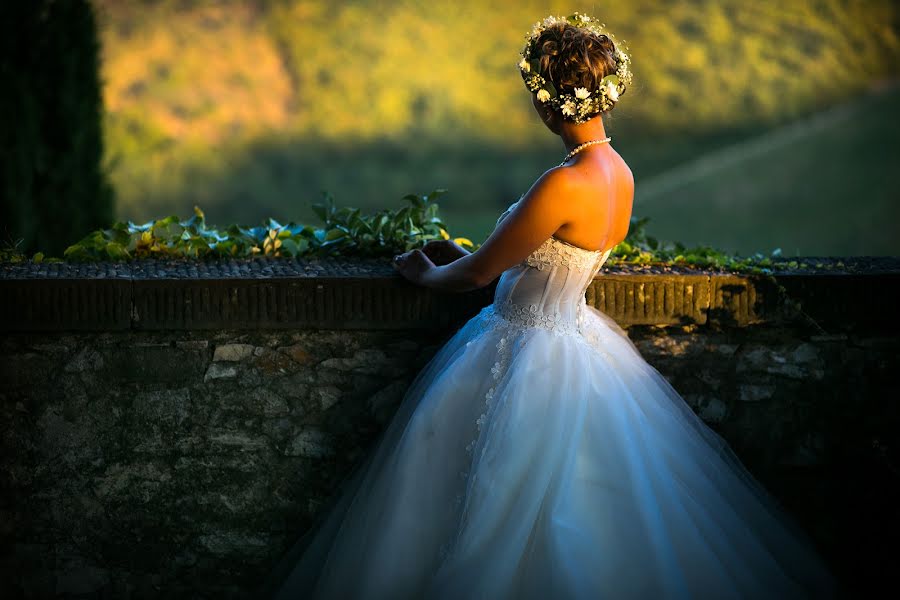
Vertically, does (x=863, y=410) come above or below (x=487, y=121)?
below

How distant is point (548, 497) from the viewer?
232 cm

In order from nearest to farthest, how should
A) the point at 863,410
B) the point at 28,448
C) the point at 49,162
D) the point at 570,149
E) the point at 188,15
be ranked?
the point at 570,149
the point at 28,448
the point at 863,410
the point at 49,162
the point at 188,15

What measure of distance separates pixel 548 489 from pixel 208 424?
1008 millimetres

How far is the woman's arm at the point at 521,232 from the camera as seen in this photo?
96.7 inches

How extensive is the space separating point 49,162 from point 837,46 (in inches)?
314

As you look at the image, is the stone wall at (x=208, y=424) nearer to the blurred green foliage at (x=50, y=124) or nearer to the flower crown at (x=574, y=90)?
the flower crown at (x=574, y=90)

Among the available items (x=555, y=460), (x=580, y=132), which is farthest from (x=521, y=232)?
(x=555, y=460)

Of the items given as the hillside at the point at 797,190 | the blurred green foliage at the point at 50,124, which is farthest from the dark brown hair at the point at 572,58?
the hillside at the point at 797,190

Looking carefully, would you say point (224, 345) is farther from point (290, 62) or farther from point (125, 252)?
point (290, 62)

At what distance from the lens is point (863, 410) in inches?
118

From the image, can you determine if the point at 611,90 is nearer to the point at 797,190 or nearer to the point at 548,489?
the point at 548,489

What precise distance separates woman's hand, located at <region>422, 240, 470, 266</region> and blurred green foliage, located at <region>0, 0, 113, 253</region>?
166 inches

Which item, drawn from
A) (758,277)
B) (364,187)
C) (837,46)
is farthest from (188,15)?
(758,277)

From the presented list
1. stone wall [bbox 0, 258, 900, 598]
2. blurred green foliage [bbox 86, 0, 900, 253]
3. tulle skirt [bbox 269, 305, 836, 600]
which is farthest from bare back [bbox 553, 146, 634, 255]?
blurred green foliage [bbox 86, 0, 900, 253]
